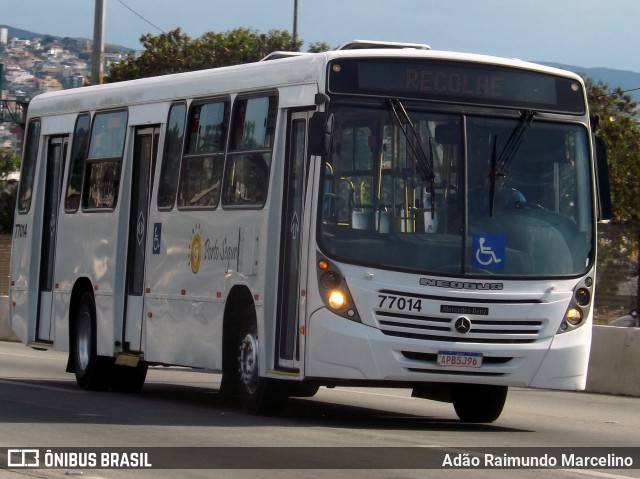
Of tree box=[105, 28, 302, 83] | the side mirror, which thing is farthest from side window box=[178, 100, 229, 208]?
tree box=[105, 28, 302, 83]

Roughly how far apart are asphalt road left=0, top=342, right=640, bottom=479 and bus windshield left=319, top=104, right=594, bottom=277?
150cm

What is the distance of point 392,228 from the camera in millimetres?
12438

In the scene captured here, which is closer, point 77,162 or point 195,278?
point 195,278

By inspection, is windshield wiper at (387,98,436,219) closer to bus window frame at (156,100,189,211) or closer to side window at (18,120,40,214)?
bus window frame at (156,100,189,211)

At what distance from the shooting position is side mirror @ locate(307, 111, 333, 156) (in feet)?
40.2

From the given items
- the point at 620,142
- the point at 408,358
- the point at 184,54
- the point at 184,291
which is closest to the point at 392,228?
the point at 408,358

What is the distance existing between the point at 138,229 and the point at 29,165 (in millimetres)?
3630

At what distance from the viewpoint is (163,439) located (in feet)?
37.3

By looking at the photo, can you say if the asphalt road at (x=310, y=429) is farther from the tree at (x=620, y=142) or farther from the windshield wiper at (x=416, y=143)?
the tree at (x=620, y=142)

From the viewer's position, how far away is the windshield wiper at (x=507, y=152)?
12.7 metres

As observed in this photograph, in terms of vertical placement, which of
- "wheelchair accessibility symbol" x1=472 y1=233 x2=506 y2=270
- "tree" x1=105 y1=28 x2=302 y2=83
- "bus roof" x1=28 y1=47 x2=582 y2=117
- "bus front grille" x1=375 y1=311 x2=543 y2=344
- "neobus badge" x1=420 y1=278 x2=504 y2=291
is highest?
"tree" x1=105 y1=28 x2=302 y2=83

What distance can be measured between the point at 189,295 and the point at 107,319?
2163 millimetres

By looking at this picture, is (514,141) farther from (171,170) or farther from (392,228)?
(171,170)

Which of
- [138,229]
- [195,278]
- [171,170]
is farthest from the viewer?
→ [138,229]
